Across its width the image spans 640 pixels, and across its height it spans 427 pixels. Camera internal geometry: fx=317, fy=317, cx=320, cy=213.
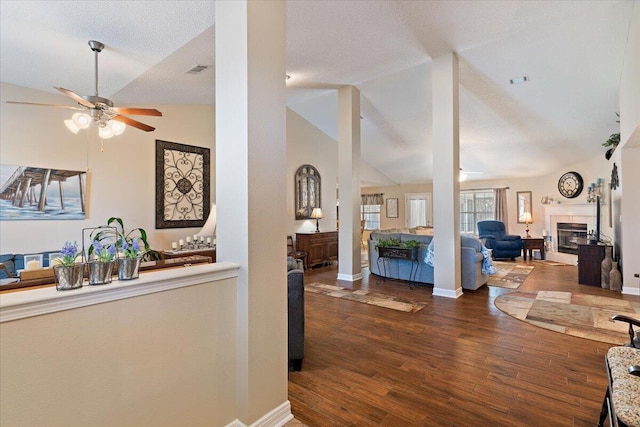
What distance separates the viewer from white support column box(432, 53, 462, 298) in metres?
4.59

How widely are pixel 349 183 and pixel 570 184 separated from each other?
6.46 metres

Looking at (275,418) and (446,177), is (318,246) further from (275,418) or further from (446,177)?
(275,418)

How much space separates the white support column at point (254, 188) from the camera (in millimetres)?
1781

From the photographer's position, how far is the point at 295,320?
2.61 m

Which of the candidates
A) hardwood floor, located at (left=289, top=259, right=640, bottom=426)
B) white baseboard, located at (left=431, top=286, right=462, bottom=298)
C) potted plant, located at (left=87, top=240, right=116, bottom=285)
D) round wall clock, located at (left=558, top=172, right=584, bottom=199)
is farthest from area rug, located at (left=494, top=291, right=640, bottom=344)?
round wall clock, located at (left=558, top=172, right=584, bottom=199)

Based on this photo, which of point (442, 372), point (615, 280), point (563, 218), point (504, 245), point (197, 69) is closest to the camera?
point (442, 372)

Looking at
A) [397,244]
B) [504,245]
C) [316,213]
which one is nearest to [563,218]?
[504,245]

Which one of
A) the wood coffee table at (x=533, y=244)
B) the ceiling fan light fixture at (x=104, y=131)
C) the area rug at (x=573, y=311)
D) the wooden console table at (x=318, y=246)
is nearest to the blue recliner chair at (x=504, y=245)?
the wood coffee table at (x=533, y=244)

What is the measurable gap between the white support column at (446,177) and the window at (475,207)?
625 centimetres

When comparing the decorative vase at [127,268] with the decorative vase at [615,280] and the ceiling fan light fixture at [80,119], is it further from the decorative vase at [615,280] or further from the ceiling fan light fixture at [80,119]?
the decorative vase at [615,280]

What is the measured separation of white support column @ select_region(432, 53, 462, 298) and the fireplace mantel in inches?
191

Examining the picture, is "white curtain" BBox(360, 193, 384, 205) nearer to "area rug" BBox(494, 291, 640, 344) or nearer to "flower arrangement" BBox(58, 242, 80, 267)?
"area rug" BBox(494, 291, 640, 344)

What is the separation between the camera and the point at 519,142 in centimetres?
712

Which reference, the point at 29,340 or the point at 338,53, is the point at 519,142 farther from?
the point at 29,340
